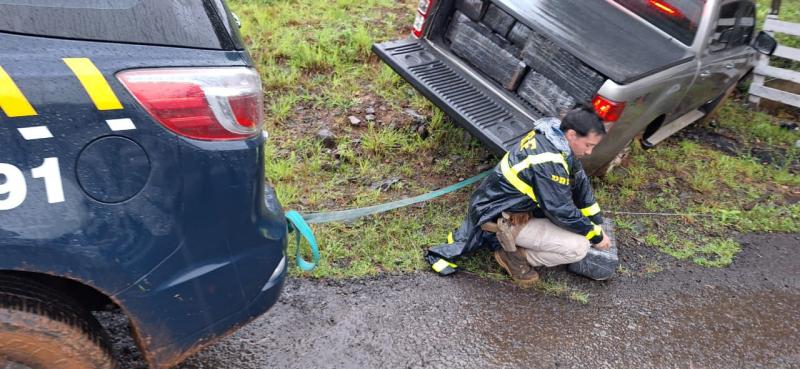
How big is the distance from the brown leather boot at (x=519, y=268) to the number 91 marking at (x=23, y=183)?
238 cm

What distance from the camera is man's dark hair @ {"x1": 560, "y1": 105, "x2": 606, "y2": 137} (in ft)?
9.82

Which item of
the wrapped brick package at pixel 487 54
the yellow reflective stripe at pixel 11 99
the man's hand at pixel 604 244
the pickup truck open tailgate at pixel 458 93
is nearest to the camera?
the yellow reflective stripe at pixel 11 99

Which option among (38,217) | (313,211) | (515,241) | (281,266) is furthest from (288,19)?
(38,217)

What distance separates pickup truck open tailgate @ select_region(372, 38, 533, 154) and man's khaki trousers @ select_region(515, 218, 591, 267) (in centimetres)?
51

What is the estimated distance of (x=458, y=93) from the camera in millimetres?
3906

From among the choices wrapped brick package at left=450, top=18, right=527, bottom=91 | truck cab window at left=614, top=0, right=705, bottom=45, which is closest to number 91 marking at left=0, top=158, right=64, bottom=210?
wrapped brick package at left=450, top=18, right=527, bottom=91

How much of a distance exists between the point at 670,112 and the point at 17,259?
414 centimetres

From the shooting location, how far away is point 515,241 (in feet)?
10.9

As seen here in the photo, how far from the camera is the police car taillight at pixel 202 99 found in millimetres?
1586

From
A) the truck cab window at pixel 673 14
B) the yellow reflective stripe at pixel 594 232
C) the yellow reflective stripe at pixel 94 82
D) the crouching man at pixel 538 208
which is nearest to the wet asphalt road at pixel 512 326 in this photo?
the crouching man at pixel 538 208

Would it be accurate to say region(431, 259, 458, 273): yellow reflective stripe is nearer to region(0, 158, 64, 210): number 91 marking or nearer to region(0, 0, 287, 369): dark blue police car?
region(0, 0, 287, 369): dark blue police car

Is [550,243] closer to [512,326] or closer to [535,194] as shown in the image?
[535,194]

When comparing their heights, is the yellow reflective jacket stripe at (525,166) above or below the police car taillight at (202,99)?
below

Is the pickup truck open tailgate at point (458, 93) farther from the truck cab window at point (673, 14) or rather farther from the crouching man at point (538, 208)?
the truck cab window at point (673, 14)
